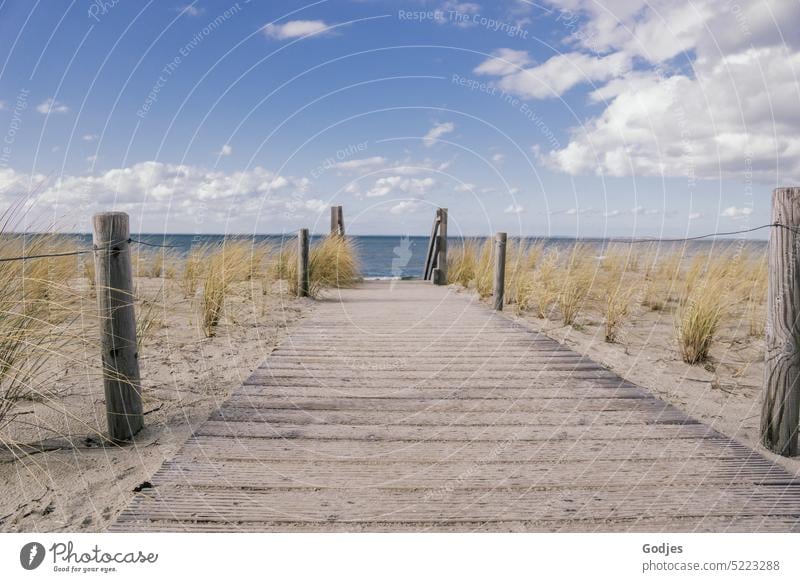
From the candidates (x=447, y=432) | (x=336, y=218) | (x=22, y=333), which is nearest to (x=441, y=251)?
(x=336, y=218)

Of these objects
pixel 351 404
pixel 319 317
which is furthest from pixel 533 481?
pixel 319 317

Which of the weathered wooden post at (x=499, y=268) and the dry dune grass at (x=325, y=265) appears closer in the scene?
the weathered wooden post at (x=499, y=268)

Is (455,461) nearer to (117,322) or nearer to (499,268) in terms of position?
(117,322)

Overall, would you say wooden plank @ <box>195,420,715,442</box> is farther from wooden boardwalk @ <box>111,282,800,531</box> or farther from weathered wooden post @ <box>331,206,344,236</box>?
weathered wooden post @ <box>331,206,344,236</box>

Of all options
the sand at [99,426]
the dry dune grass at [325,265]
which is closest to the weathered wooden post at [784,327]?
the sand at [99,426]

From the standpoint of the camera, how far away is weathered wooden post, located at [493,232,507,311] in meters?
6.84

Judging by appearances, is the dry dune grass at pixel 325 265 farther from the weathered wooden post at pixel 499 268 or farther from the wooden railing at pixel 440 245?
the weathered wooden post at pixel 499 268

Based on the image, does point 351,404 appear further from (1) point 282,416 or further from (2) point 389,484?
(2) point 389,484

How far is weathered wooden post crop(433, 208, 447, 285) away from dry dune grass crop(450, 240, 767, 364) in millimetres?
1486

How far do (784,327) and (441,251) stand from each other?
29.9ft

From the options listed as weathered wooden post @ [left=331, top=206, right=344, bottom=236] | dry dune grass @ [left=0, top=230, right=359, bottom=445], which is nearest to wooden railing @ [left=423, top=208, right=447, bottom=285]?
dry dune grass @ [left=0, top=230, right=359, bottom=445]

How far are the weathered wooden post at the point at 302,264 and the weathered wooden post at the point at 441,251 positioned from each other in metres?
4.22

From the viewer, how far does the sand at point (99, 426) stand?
6.72 feet

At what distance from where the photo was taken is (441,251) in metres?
11.6
